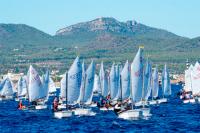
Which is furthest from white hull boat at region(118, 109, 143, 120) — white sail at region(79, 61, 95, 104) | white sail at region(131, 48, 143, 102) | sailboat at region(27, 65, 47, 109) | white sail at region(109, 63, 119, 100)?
sailboat at region(27, 65, 47, 109)

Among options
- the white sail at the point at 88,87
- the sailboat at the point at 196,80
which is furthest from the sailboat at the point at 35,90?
the sailboat at the point at 196,80

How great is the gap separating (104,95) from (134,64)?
52.9 meters

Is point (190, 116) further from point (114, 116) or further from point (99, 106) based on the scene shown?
point (99, 106)

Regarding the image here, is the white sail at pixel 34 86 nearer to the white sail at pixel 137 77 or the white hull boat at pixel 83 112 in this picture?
the white hull boat at pixel 83 112

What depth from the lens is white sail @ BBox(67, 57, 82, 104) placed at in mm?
→ 129125

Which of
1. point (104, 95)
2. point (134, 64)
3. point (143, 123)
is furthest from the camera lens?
point (104, 95)

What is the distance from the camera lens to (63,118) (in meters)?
125

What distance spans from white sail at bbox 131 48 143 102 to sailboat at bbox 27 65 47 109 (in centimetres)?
3614

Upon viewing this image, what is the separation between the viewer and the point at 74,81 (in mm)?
129625

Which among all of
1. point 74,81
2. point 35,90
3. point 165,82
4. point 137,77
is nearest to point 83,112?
point 74,81

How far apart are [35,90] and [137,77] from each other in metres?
39.6

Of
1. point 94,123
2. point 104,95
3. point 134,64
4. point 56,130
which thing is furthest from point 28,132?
point 104,95

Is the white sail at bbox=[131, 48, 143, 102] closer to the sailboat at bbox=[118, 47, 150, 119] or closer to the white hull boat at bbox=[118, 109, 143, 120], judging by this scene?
the sailboat at bbox=[118, 47, 150, 119]

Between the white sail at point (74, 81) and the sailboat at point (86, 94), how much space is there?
5.01 ft
